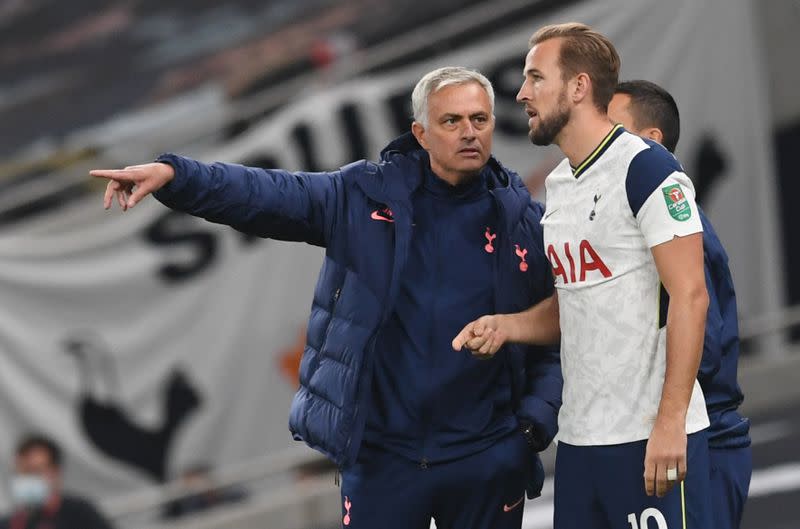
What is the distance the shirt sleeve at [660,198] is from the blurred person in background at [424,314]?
65 cm

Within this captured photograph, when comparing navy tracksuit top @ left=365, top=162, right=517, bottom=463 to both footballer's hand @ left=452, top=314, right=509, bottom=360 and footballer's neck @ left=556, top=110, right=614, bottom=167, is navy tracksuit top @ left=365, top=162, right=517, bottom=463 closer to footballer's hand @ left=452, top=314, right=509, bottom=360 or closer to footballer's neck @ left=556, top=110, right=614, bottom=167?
footballer's hand @ left=452, top=314, right=509, bottom=360

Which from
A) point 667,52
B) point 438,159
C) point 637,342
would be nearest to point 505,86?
point 667,52

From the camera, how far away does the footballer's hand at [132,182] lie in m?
4.36

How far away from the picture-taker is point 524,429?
15.7ft

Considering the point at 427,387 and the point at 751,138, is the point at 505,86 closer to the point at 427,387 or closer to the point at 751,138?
the point at 751,138

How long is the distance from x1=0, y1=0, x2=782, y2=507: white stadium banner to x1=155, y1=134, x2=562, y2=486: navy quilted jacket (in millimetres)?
4458

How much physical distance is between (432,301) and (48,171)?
13.9m

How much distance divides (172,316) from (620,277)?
18.1 ft

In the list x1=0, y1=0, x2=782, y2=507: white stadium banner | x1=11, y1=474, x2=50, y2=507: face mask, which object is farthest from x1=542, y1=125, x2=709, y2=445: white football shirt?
x1=0, y1=0, x2=782, y2=507: white stadium banner

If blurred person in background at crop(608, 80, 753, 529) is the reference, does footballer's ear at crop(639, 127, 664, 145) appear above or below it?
above

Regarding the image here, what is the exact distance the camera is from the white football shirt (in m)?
4.12

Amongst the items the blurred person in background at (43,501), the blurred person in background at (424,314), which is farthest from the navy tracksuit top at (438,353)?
the blurred person in background at (43,501)

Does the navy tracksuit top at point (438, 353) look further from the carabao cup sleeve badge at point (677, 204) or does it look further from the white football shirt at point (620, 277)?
the carabao cup sleeve badge at point (677, 204)

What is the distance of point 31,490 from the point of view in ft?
26.9
